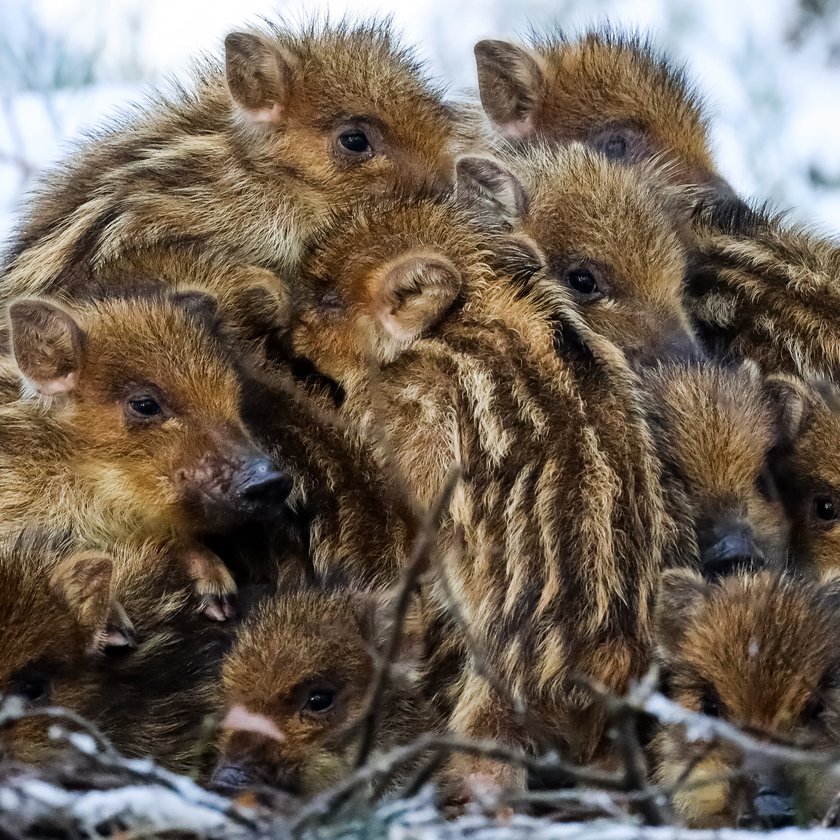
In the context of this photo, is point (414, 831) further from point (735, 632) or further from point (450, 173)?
point (450, 173)

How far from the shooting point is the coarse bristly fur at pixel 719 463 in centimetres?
382

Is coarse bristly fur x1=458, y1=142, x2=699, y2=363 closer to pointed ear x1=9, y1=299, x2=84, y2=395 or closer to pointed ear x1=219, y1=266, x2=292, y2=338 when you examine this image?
pointed ear x1=219, y1=266, x2=292, y2=338

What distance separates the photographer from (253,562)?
13.5 feet

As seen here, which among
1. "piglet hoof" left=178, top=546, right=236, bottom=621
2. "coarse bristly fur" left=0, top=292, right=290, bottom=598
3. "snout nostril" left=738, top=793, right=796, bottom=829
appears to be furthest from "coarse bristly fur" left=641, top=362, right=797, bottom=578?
"piglet hoof" left=178, top=546, right=236, bottom=621

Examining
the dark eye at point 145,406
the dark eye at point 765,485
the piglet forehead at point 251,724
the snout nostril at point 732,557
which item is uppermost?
the dark eye at point 765,485

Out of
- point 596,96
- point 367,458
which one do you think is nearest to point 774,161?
point 596,96

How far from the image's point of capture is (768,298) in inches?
181

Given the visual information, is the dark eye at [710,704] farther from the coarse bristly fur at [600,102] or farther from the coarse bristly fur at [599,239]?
the coarse bristly fur at [600,102]

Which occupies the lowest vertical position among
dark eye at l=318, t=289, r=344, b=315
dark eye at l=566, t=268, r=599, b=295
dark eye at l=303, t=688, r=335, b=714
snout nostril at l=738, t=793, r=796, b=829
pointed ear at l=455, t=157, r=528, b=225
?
dark eye at l=303, t=688, r=335, b=714

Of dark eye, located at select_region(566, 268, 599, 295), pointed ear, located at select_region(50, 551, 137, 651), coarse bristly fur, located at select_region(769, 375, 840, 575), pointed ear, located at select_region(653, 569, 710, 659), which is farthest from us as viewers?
dark eye, located at select_region(566, 268, 599, 295)

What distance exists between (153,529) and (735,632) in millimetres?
1648

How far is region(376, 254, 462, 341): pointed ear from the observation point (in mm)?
4109

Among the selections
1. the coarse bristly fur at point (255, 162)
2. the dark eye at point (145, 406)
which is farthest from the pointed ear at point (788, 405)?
the dark eye at point (145, 406)

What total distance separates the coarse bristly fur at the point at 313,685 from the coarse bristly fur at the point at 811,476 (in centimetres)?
119
